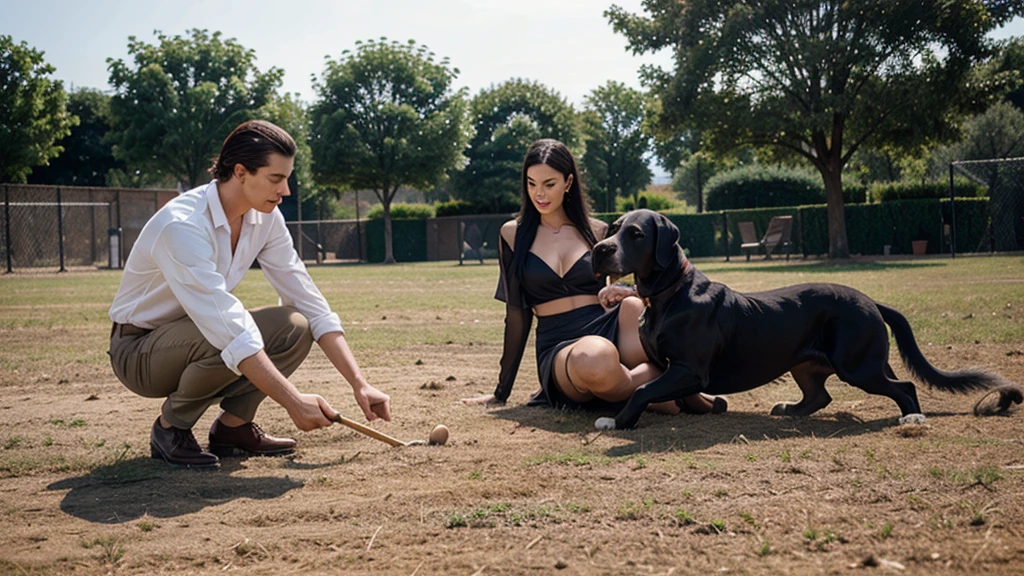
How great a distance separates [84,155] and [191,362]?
6083 cm

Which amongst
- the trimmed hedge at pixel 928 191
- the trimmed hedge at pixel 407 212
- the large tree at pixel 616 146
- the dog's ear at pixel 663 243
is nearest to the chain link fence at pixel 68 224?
the trimmed hedge at pixel 407 212

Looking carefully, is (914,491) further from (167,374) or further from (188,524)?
(167,374)

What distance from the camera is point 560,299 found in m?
6.05

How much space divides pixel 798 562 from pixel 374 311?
12.2 m

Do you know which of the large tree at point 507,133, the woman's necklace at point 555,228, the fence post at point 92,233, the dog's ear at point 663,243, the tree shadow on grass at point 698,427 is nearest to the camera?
the tree shadow on grass at point 698,427

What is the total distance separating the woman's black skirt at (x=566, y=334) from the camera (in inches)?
232

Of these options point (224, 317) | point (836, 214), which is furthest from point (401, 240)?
point (224, 317)

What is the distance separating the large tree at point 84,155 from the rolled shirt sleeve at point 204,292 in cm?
5841

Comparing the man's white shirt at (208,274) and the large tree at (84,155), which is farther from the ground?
the large tree at (84,155)

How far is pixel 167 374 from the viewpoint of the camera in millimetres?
4578

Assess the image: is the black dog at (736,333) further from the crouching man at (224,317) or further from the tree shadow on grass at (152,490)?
the tree shadow on grass at (152,490)

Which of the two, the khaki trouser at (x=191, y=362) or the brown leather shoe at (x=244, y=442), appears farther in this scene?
the brown leather shoe at (x=244, y=442)

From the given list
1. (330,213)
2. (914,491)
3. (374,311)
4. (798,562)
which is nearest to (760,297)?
(914,491)

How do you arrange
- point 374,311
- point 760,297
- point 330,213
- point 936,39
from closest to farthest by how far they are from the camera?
point 760,297 < point 374,311 < point 936,39 < point 330,213
